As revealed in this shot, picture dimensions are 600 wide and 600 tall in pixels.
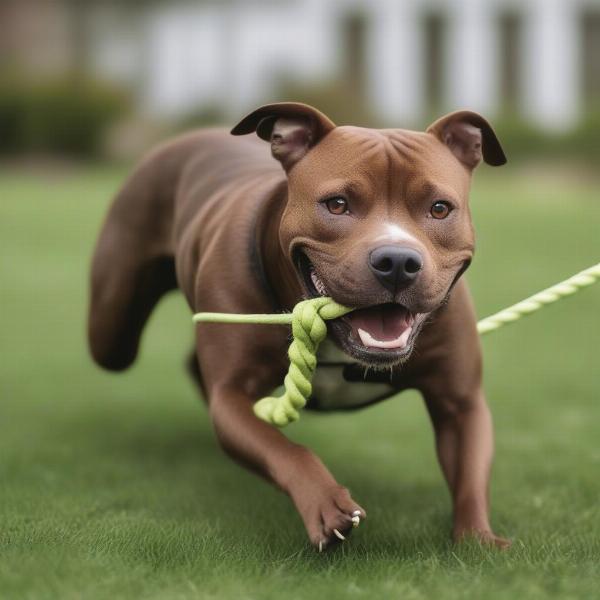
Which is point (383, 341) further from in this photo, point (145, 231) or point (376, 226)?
point (145, 231)

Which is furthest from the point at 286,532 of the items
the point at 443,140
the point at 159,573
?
the point at 443,140

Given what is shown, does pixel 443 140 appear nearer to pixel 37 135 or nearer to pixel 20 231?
pixel 20 231

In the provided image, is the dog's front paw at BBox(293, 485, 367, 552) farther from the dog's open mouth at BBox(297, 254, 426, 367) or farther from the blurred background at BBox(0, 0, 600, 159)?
the blurred background at BBox(0, 0, 600, 159)

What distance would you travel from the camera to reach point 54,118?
2753cm

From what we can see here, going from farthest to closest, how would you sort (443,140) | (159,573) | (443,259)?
(443,140) → (443,259) → (159,573)

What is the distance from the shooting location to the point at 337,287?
4.14 meters

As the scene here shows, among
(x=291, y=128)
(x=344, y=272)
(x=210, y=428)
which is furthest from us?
(x=210, y=428)

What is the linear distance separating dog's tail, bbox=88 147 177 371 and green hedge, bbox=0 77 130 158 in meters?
22.1

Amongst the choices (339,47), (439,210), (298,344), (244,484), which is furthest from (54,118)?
(439,210)

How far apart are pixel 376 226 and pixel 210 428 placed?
3146 mm

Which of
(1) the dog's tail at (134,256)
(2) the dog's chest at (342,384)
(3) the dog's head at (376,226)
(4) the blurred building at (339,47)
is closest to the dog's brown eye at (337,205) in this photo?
(3) the dog's head at (376,226)

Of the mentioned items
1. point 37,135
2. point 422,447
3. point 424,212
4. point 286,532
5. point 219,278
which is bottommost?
point 37,135

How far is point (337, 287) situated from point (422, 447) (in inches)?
106

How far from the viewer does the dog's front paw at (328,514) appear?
400 cm
